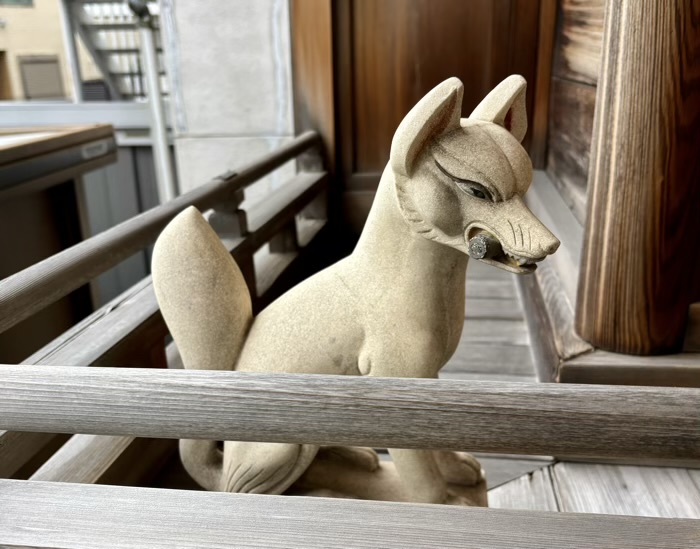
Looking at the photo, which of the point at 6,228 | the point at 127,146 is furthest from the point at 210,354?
the point at 127,146

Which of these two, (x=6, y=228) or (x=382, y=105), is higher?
(x=382, y=105)

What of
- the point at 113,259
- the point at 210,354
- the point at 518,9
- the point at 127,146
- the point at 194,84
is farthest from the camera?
the point at 127,146

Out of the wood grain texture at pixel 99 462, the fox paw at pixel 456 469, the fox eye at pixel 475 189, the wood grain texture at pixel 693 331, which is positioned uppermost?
the fox eye at pixel 475 189

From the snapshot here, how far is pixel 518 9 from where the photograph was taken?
2592mm

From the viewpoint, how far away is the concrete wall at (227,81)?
2646mm

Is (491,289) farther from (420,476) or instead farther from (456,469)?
(420,476)

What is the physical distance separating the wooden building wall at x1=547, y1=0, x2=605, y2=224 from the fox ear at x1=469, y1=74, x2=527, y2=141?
3.51 feet

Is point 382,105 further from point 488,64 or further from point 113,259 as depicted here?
point 113,259

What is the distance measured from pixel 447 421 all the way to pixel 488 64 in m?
2.36

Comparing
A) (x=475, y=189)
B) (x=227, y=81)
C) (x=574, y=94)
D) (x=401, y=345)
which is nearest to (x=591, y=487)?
(x=401, y=345)

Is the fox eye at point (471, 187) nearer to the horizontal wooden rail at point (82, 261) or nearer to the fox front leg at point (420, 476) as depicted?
the fox front leg at point (420, 476)

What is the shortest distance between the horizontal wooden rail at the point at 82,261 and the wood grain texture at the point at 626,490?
1010 millimetres

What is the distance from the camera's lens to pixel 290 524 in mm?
637

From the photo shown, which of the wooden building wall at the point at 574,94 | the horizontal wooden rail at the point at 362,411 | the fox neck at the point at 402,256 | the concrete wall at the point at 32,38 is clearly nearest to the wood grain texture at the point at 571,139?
the wooden building wall at the point at 574,94
